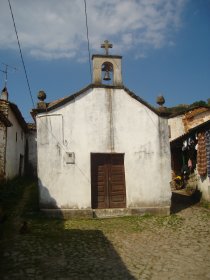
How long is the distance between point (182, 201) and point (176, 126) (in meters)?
11.5

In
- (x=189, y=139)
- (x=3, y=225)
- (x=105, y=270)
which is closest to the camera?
(x=105, y=270)

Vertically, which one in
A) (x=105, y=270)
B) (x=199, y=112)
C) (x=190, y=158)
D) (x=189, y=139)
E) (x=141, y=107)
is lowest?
(x=105, y=270)

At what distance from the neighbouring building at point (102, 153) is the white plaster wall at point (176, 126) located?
1293 cm

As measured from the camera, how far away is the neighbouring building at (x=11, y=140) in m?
16.6

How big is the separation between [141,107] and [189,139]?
4.81 meters

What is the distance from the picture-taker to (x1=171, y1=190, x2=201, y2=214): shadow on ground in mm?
13816

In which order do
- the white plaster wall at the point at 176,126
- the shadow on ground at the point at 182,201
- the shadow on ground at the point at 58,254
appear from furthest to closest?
the white plaster wall at the point at 176,126, the shadow on ground at the point at 182,201, the shadow on ground at the point at 58,254

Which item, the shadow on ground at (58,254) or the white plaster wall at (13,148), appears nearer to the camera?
the shadow on ground at (58,254)

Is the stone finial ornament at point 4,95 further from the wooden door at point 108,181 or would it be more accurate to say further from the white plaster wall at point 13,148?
the wooden door at point 108,181

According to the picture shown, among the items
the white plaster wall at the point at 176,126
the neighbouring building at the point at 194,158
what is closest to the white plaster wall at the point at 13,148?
the neighbouring building at the point at 194,158

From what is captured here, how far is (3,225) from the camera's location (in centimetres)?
984

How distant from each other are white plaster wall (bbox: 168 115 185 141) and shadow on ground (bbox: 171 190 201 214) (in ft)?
30.0

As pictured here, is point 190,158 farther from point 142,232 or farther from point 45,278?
point 45,278

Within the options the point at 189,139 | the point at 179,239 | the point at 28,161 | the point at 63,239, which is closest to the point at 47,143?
the point at 63,239
